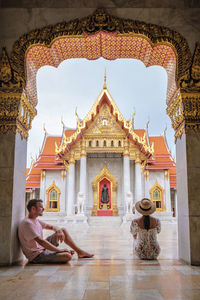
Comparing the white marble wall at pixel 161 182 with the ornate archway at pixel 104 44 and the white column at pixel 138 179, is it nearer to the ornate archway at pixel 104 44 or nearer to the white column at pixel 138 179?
the white column at pixel 138 179

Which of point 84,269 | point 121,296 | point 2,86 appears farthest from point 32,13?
point 121,296

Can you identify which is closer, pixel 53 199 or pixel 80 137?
pixel 80 137

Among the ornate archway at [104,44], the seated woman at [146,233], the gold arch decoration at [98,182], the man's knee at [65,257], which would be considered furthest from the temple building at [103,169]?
the man's knee at [65,257]

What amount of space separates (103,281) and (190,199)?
1514 mm

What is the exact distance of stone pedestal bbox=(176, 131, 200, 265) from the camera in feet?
12.0

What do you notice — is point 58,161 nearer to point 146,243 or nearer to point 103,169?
point 103,169

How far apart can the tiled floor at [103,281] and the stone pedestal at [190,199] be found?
0.22 m

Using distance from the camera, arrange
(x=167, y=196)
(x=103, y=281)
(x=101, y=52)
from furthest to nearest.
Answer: (x=167, y=196) < (x=101, y=52) < (x=103, y=281)

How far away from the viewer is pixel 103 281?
289 cm

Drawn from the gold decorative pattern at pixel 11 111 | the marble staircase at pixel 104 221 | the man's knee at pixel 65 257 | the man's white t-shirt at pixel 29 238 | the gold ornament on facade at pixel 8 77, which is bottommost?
the marble staircase at pixel 104 221

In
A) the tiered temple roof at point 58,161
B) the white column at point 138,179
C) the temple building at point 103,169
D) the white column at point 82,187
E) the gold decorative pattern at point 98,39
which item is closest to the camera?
the gold decorative pattern at point 98,39

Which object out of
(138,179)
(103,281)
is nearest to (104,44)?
(103,281)

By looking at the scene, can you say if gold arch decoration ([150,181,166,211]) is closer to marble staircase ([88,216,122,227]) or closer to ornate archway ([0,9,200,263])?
marble staircase ([88,216,122,227])

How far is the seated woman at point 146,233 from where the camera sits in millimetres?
4141
